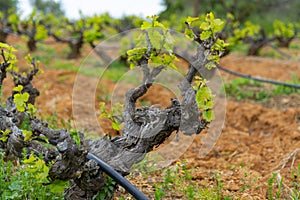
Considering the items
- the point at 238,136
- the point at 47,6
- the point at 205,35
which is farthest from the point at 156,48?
the point at 47,6

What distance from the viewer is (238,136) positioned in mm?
3896

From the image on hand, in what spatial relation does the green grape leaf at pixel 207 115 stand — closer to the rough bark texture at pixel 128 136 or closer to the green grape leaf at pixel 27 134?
the rough bark texture at pixel 128 136

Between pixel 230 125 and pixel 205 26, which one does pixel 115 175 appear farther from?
pixel 230 125

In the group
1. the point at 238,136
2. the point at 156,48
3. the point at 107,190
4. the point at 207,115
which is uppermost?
the point at 238,136

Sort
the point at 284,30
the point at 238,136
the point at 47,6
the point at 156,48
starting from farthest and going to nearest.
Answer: the point at 47,6 → the point at 284,30 → the point at 238,136 → the point at 156,48

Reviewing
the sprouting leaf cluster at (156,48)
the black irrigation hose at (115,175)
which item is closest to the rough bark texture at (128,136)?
the black irrigation hose at (115,175)

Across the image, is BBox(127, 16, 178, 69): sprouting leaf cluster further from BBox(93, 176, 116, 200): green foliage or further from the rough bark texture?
BBox(93, 176, 116, 200): green foliage

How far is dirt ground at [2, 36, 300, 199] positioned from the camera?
2.70 m

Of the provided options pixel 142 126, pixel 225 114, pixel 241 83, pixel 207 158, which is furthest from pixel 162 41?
pixel 241 83

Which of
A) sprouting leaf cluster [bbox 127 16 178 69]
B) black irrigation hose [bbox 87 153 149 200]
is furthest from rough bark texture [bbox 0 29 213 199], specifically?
sprouting leaf cluster [bbox 127 16 178 69]

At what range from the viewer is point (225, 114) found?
4.62 metres

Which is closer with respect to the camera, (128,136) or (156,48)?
(128,136)

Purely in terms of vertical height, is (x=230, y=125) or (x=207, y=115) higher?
(x=230, y=125)

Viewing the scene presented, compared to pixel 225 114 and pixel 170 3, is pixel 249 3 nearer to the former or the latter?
pixel 170 3
